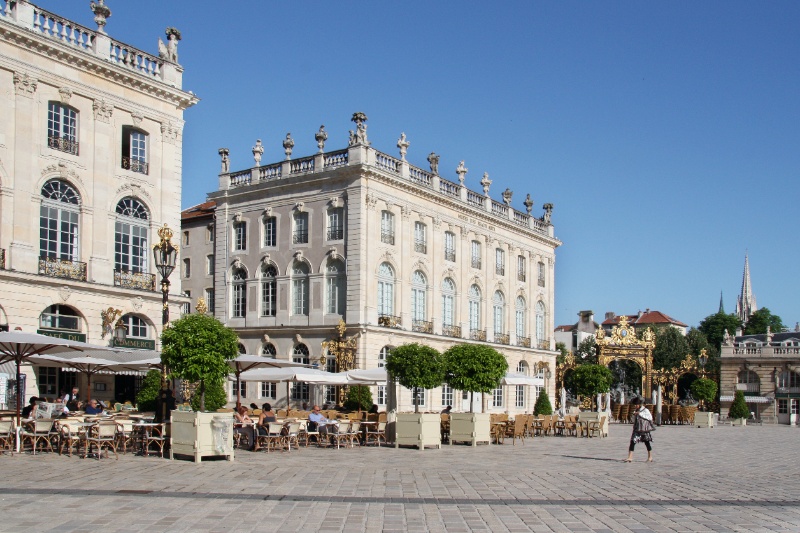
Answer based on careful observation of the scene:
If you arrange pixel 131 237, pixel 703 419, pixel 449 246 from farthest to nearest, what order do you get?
pixel 449 246 → pixel 703 419 → pixel 131 237

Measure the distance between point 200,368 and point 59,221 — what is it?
11.4m

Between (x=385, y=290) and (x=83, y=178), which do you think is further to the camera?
(x=385, y=290)

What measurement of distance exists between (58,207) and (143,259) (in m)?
3.70

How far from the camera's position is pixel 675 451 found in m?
25.6

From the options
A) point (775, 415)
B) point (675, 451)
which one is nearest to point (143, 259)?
point (675, 451)

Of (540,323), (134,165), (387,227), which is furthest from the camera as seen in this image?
(540,323)

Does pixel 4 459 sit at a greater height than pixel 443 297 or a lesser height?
lesser

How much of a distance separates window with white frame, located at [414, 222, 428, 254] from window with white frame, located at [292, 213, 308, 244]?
5613 millimetres

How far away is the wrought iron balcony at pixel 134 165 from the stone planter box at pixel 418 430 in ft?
43.6

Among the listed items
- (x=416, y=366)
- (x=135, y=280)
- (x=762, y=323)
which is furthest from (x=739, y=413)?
(x=762, y=323)

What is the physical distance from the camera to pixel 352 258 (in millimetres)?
41562

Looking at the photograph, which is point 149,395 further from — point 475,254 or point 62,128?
point 475,254

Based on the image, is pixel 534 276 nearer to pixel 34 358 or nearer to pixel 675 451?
pixel 675 451

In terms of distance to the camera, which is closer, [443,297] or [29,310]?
[29,310]
